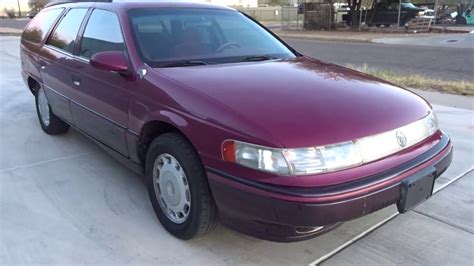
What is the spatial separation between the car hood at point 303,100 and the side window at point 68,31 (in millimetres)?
1572

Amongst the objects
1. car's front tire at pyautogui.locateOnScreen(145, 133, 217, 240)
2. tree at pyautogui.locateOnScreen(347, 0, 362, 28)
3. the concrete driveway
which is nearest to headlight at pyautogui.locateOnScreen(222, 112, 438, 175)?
car's front tire at pyautogui.locateOnScreen(145, 133, 217, 240)

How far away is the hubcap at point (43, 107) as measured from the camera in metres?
5.06

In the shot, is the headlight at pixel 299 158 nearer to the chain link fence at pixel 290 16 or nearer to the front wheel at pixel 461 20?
the chain link fence at pixel 290 16

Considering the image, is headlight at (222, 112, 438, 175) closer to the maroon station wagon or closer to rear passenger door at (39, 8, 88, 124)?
the maroon station wagon

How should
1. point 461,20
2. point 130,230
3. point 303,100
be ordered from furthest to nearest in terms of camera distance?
point 461,20
point 130,230
point 303,100

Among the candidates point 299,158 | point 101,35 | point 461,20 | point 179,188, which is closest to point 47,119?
point 101,35

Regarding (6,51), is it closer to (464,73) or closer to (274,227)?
(464,73)

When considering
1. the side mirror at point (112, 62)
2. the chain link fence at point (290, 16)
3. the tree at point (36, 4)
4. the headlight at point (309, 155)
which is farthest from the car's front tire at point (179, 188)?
the tree at point (36, 4)

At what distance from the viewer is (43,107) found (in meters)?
5.18

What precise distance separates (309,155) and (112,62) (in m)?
1.62

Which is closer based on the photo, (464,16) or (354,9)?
(354,9)

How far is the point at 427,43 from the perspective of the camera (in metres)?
19.0

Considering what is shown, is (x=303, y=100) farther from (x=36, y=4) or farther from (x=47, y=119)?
(x=36, y=4)

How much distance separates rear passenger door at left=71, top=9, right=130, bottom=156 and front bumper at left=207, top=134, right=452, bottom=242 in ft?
3.90
